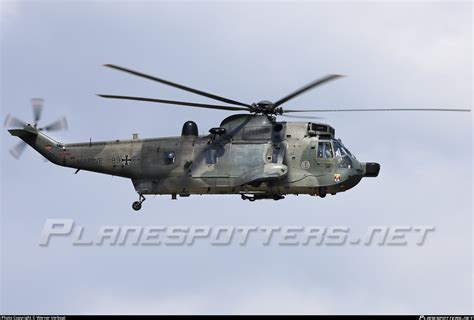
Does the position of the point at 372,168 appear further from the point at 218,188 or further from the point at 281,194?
the point at 218,188

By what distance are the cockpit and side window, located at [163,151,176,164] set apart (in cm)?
562

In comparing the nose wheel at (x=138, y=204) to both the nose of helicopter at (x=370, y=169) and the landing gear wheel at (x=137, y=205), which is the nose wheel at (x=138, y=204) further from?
the nose of helicopter at (x=370, y=169)

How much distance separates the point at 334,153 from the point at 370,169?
1514 millimetres

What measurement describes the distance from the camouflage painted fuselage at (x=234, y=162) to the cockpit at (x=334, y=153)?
12 cm

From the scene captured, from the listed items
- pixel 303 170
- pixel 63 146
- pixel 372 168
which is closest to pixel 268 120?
pixel 303 170

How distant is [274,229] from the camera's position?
90.3ft

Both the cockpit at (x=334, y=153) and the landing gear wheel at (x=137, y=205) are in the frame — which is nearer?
the cockpit at (x=334, y=153)

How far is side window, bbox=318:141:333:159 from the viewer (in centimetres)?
2877

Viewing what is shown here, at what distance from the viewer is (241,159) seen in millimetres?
29109

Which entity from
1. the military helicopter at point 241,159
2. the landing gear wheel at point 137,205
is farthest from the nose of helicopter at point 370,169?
the landing gear wheel at point 137,205

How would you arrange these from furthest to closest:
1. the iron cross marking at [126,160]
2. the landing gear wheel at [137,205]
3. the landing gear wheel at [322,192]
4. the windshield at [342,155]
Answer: the iron cross marking at [126,160] < the landing gear wheel at [137,205] < the windshield at [342,155] < the landing gear wheel at [322,192]

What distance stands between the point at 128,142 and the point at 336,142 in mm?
8301

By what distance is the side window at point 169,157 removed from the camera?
3001cm

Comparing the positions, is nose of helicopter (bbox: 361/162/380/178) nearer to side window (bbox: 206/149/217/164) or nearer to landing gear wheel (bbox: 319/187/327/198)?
landing gear wheel (bbox: 319/187/327/198)
